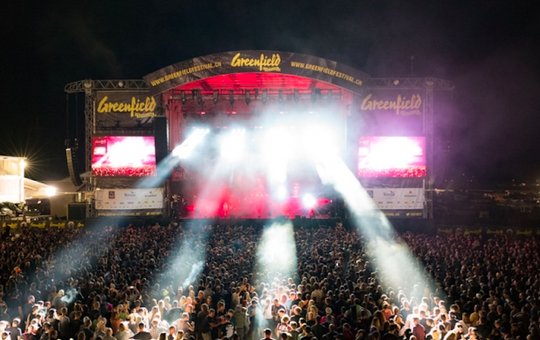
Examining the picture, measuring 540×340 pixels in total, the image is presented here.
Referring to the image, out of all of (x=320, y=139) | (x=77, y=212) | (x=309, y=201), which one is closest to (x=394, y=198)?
(x=320, y=139)

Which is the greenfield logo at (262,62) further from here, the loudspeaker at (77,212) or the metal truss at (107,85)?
the loudspeaker at (77,212)

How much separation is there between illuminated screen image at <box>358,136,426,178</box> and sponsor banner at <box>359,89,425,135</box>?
1.86ft

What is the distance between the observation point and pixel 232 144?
28766 mm

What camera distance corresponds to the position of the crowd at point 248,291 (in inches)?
333

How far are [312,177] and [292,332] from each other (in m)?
21.6

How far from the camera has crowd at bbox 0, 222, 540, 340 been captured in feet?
27.8

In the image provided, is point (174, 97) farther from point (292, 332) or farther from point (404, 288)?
point (292, 332)

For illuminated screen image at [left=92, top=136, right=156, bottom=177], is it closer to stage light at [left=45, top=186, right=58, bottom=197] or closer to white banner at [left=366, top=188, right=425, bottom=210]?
stage light at [left=45, top=186, right=58, bottom=197]

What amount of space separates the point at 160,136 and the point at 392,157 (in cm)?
1056

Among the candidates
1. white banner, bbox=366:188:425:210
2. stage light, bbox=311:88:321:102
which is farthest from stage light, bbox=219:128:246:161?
white banner, bbox=366:188:425:210

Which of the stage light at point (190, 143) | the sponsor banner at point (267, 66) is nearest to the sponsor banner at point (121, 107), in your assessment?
the stage light at point (190, 143)

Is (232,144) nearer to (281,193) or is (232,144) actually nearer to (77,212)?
(281,193)

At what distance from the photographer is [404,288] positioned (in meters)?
11.9

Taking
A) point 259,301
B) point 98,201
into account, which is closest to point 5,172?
point 98,201
